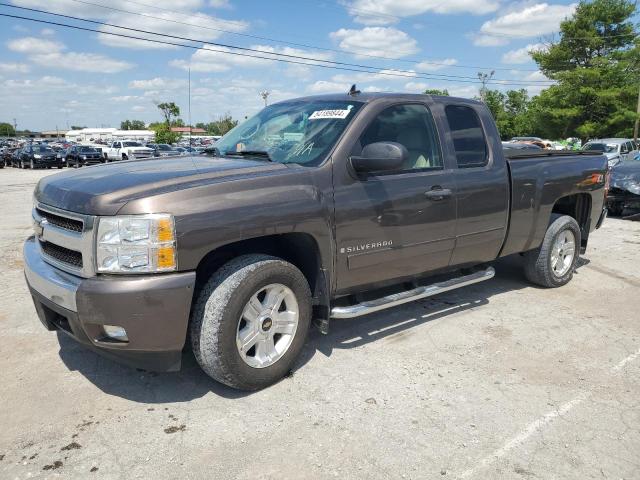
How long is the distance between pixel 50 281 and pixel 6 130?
6756 inches

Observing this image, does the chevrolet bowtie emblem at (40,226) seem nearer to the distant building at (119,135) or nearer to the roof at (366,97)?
the roof at (366,97)

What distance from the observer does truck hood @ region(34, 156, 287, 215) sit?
9.53ft

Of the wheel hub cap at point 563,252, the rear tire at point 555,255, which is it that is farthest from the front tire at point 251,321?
the wheel hub cap at point 563,252

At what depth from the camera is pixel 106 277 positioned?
289cm

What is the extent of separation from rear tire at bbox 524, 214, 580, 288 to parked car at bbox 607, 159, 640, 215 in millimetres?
5969

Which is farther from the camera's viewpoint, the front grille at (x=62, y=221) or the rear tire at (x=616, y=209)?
the rear tire at (x=616, y=209)

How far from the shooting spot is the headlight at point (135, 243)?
111 inches

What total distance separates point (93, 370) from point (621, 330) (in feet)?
14.0

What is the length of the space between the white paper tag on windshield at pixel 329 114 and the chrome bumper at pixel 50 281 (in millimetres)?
2061

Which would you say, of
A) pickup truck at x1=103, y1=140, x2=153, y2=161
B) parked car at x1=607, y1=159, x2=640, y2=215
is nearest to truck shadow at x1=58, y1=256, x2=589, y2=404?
parked car at x1=607, y1=159, x2=640, y2=215

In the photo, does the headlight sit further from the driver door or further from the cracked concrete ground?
the driver door

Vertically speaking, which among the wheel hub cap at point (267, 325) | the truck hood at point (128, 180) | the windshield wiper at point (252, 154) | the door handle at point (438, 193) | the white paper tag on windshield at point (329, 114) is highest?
the white paper tag on windshield at point (329, 114)

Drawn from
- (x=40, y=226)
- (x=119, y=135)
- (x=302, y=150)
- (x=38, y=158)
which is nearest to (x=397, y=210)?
(x=302, y=150)

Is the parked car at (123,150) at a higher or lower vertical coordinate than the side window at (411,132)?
lower
